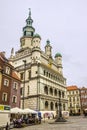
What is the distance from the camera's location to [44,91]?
58.9 metres

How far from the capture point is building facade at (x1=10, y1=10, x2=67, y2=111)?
56156 mm

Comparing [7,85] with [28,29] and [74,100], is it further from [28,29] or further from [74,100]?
[74,100]

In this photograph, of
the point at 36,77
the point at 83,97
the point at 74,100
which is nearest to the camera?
the point at 36,77

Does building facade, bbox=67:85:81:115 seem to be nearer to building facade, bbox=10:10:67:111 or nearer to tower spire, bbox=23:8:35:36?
building facade, bbox=10:10:67:111

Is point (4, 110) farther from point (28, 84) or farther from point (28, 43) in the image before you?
point (28, 43)

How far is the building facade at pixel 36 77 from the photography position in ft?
184

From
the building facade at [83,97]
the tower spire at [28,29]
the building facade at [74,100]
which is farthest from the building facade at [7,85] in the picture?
the building facade at [83,97]

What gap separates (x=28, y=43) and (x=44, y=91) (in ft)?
76.4

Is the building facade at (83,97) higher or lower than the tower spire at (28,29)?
lower

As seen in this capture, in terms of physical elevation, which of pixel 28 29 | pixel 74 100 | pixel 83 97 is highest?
pixel 28 29

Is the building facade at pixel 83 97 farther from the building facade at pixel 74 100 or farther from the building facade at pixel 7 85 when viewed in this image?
the building facade at pixel 7 85

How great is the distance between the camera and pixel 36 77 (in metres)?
57.2

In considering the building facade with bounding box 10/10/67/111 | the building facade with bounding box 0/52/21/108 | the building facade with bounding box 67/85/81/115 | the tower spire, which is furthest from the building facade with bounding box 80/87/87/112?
the building facade with bounding box 0/52/21/108

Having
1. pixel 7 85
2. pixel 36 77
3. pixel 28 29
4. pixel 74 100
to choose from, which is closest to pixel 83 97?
pixel 74 100
